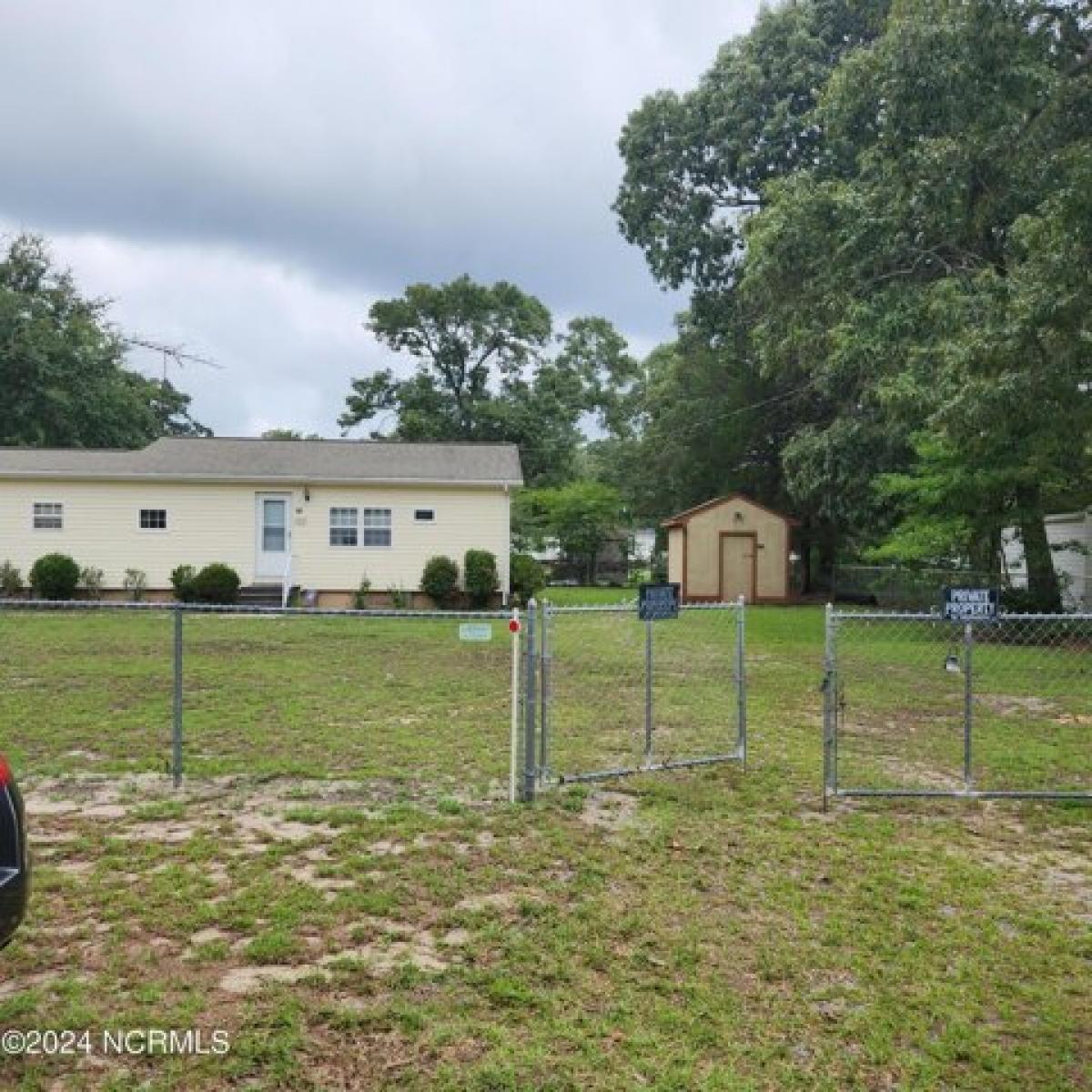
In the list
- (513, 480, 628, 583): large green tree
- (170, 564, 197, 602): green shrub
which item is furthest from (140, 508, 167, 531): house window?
(513, 480, 628, 583): large green tree

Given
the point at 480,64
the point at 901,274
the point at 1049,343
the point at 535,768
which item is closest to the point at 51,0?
the point at 480,64

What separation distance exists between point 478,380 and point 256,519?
22285 mm

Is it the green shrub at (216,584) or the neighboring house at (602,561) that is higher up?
the neighboring house at (602,561)

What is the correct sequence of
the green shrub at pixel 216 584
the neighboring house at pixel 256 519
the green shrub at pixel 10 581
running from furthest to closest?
1. the neighboring house at pixel 256 519
2. the green shrub at pixel 10 581
3. the green shrub at pixel 216 584

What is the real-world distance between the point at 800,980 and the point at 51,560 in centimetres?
1842

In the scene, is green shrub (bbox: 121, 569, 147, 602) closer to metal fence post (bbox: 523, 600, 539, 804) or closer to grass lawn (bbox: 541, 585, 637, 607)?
grass lawn (bbox: 541, 585, 637, 607)

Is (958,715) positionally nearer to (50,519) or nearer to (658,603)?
(658,603)

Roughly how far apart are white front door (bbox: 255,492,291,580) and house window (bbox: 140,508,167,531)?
1.98 m

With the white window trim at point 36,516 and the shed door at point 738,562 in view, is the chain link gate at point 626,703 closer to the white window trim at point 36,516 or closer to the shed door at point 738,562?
the shed door at point 738,562

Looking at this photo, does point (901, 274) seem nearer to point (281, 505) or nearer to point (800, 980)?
point (281, 505)

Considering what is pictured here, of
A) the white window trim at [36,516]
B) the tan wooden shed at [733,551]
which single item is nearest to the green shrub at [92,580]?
the white window trim at [36,516]

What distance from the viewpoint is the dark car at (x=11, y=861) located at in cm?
274

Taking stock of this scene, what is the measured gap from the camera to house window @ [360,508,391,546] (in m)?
19.0

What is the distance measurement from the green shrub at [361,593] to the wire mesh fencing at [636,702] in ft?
19.5
